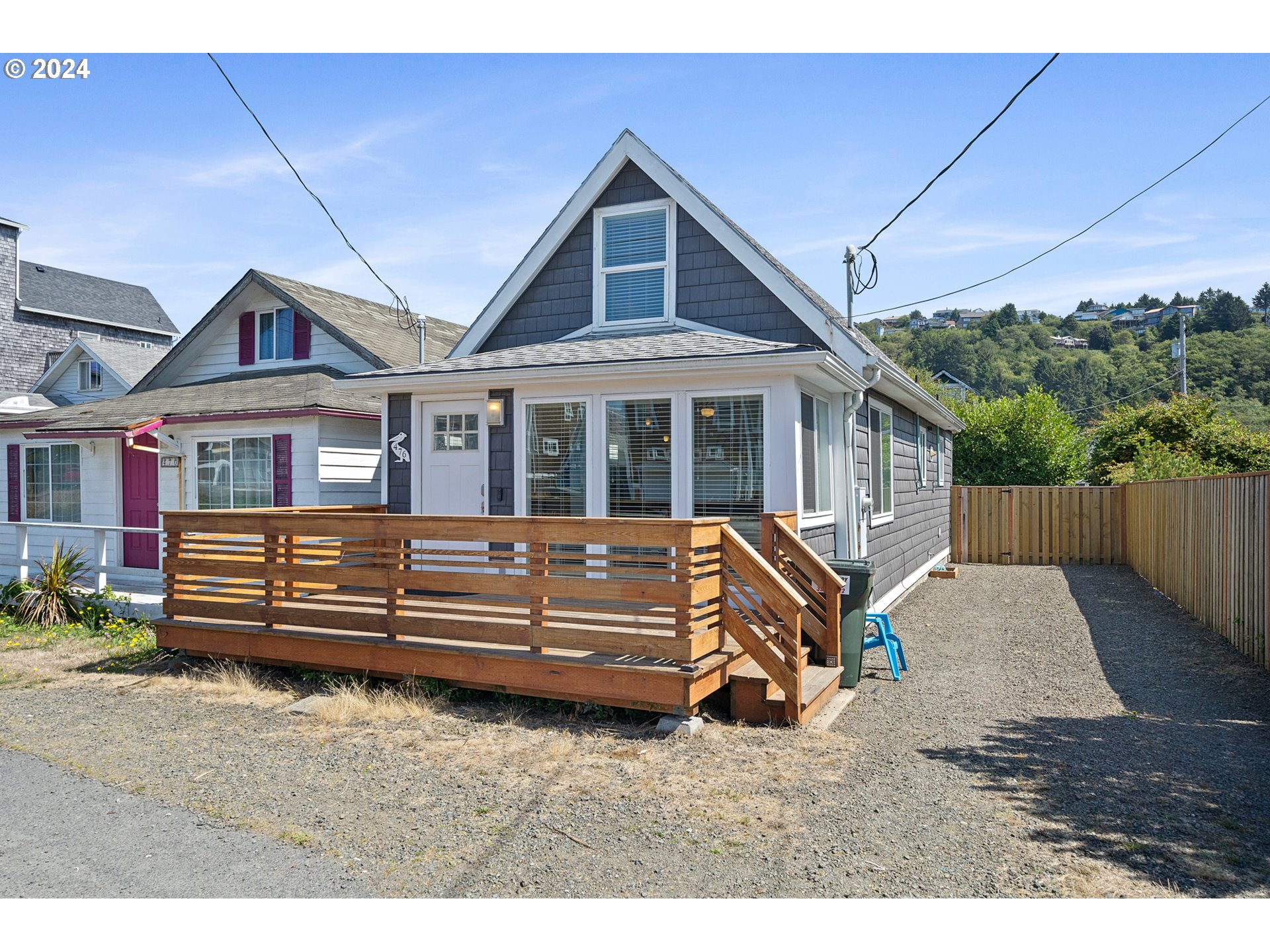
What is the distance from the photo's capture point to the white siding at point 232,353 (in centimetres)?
1430

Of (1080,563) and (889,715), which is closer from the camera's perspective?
(889,715)

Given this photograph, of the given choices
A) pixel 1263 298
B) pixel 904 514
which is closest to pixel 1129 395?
pixel 1263 298

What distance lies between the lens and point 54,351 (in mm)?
23438

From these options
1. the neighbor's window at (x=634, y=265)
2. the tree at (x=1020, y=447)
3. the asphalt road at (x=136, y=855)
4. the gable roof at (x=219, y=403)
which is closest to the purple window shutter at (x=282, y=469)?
the gable roof at (x=219, y=403)

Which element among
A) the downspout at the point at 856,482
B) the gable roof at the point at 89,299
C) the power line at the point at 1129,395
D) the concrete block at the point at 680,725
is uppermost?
the gable roof at the point at 89,299

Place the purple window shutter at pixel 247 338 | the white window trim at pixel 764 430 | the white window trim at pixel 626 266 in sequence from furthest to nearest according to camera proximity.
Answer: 1. the purple window shutter at pixel 247 338
2. the white window trim at pixel 626 266
3. the white window trim at pixel 764 430

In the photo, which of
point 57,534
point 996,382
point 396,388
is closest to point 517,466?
point 396,388

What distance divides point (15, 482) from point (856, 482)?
49.3 feet

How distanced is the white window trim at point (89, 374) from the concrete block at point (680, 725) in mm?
16547

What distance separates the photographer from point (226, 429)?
40.5 feet

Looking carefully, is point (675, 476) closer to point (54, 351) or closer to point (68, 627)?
point (68, 627)

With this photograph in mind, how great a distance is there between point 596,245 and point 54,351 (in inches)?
817

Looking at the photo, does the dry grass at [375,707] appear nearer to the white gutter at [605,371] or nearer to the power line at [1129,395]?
the white gutter at [605,371]

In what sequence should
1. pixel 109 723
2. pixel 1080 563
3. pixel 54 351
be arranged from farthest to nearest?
pixel 54 351, pixel 1080 563, pixel 109 723
